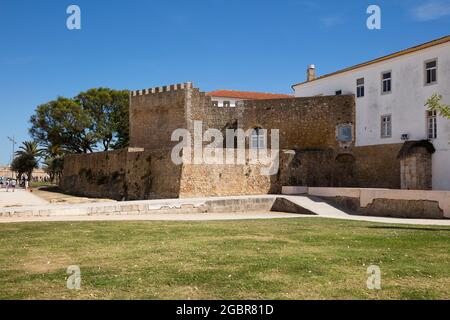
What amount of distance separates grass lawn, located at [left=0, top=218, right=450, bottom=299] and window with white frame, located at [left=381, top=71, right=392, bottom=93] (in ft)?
50.7

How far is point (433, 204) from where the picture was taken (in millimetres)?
17391

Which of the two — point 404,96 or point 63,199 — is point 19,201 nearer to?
point 63,199

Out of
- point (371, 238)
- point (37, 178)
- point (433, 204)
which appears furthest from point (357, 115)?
point (37, 178)

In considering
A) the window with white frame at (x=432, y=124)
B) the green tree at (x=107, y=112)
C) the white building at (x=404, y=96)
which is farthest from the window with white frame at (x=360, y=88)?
the green tree at (x=107, y=112)

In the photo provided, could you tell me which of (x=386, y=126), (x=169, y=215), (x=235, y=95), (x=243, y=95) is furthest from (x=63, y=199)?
(x=243, y=95)

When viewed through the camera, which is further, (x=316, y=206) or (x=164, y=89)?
(x=164, y=89)

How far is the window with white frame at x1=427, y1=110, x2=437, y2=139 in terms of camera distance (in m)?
22.7

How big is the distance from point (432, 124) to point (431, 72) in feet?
8.63

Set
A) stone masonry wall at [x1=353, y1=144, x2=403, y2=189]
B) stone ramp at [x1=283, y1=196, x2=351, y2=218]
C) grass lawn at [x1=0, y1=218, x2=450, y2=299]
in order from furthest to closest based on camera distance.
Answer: stone masonry wall at [x1=353, y1=144, x2=403, y2=189], stone ramp at [x1=283, y1=196, x2=351, y2=218], grass lawn at [x1=0, y1=218, x2=450, y2=299]

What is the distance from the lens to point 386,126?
2558 centimetres

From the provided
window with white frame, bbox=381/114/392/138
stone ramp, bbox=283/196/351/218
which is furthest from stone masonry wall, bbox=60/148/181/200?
window with white frame, bbox=381/114/392/138

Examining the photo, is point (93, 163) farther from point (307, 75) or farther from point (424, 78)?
point (424, 78)

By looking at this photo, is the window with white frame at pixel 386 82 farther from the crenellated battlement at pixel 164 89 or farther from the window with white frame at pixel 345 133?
the crenellated battlement at pixel 164 89

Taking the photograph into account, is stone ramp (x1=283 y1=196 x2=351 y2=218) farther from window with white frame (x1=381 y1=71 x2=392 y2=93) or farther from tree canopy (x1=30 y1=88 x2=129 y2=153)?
tree canopy (x1=30 y1=88 x2=129 y2=153)
